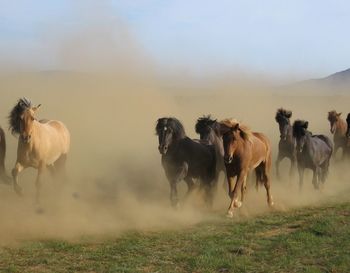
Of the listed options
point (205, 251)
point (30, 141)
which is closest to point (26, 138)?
point (30, 141)

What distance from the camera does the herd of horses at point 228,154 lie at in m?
→ 10.9

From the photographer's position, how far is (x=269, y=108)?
158ft

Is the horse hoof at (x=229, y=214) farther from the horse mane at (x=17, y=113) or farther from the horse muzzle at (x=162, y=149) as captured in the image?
the horse mane at (x=17, y=113)

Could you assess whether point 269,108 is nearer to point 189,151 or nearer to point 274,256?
point 189,151

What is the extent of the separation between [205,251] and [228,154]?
3241mm

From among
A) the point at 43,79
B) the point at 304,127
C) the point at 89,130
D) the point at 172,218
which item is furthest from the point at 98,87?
the point at 172,218

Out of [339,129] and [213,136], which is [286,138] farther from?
[339,129]

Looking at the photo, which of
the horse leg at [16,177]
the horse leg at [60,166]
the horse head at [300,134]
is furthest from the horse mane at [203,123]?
the horse leg at [16,177]

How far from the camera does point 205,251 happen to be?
7.70m

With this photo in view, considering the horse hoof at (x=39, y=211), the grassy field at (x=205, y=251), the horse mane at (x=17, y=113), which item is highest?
the horse mane at (x=17, y=113)

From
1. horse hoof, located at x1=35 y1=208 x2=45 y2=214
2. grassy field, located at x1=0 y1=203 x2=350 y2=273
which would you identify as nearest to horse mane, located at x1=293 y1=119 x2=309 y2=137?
grassy field, located at x1=0 y1=203 x2=350 y2=273

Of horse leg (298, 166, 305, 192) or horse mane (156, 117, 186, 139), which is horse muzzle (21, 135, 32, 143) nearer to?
horse mane (156, 117, 186, 139)

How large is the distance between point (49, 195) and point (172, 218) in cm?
374

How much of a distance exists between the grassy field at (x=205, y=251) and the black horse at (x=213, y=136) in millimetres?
3325
